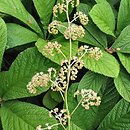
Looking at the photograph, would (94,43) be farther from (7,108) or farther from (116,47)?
(7,108)

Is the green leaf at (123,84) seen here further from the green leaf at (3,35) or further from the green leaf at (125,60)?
the green leaf at (3,35)

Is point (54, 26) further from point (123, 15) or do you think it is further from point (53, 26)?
point (123, 15)

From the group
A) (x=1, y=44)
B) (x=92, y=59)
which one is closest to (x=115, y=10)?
(x=92, y=59)

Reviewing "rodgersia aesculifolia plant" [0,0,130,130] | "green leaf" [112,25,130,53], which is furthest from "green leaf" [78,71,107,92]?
"green leaf" [112,25,130,53]

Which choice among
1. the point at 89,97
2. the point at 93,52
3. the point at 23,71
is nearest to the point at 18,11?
the point at 23,71

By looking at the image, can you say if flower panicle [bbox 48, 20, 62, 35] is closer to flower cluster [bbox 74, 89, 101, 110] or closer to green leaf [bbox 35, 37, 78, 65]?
green leaf [bbox 35, 37, 78, 65]
